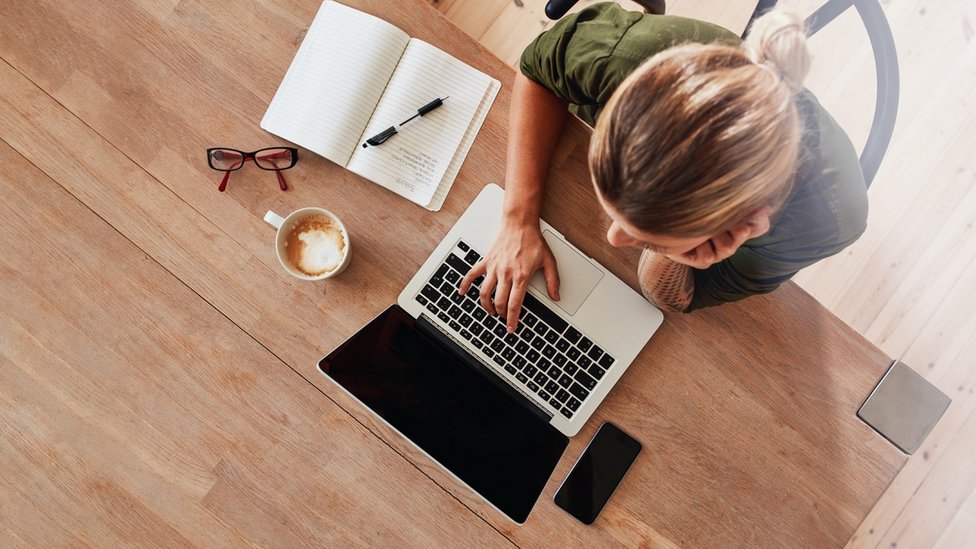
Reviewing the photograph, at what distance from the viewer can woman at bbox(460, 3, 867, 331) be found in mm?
623

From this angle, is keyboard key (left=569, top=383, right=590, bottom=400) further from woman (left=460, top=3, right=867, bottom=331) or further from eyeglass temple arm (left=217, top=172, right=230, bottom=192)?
eyeglass temple arm (left=217, top=172, right=230, bottom=192)

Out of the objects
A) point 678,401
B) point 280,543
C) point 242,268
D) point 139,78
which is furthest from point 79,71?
point 678,401

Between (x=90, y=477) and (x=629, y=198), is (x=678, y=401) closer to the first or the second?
(x=629, y=198)

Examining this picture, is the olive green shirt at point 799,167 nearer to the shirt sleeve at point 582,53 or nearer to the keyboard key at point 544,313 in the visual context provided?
the shirt sleeve at point 582,53

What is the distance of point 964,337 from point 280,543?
1.74 meters

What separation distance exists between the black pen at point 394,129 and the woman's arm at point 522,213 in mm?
121

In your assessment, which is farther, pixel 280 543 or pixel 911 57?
pixel 911 57

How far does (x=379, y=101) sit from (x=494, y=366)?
Result: 46 cm

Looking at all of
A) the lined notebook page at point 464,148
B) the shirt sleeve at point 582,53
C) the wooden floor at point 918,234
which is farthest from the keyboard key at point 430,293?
the wooden floor at point 918,234

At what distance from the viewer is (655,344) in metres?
0.98

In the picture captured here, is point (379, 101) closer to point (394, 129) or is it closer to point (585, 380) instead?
point (394, 129)

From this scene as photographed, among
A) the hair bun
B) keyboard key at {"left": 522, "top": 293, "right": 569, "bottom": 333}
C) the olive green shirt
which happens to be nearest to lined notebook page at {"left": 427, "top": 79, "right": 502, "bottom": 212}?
the olive green shirt

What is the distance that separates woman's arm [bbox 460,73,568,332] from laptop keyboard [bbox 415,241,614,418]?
2cm

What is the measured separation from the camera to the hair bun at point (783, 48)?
2.16ft
